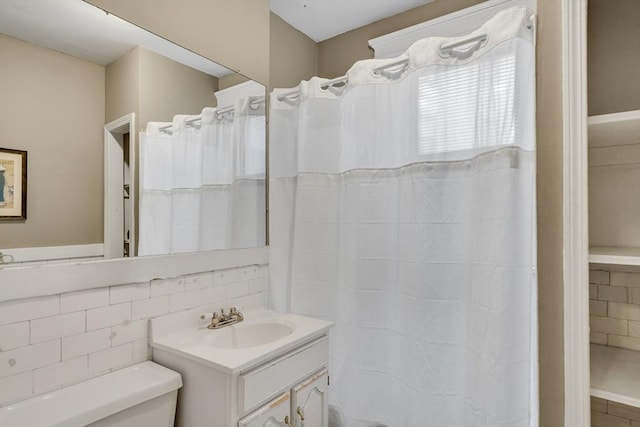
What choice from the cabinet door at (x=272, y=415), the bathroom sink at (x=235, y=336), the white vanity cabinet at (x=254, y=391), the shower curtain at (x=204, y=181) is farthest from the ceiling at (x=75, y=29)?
the cabinet door at (x=272, y=415)

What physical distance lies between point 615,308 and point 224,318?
1.51m

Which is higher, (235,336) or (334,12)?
(334,12)

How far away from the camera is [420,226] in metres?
1.57

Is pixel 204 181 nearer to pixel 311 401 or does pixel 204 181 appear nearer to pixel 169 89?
pixel 169 89

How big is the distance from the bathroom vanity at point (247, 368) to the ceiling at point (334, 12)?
1.86 metres

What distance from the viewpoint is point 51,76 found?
43.5 inches

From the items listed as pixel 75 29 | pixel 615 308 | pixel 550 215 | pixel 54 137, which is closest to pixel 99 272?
pixel 54 137

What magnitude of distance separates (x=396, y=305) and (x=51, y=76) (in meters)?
1.64

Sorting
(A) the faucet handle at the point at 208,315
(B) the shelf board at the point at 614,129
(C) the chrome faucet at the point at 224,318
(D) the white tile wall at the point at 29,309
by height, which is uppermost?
(B) the shelf board at the point at 614,129

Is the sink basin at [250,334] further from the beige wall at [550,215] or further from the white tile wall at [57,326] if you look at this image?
the beige wall at [550,215]

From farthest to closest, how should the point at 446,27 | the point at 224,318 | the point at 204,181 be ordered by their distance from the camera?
the point at 446,27 → the point at 204,181 → the point at 224,318

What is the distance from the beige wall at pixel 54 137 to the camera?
1.02 metres

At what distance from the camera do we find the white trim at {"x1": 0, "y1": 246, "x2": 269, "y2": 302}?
39.1 inches

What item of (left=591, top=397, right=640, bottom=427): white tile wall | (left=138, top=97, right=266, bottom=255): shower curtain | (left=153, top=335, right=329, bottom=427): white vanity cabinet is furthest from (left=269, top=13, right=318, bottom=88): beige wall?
(left=591, top=397, right=640, bottom=427): white tile wall
